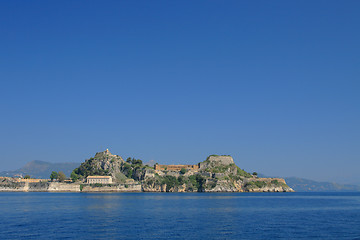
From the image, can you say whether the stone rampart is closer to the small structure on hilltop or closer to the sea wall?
the sea wall

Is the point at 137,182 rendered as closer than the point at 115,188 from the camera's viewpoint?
No

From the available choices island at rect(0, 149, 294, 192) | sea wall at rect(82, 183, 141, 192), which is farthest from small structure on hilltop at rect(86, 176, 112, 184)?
sea wall at rect(82, 183, 141, 192)

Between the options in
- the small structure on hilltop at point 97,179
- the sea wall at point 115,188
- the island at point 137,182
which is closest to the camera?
the sea wall at point 115,188

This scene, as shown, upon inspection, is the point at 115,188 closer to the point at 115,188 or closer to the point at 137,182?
the point at 115,188

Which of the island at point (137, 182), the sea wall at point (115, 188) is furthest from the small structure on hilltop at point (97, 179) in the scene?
the sea wall at point (115, 188)

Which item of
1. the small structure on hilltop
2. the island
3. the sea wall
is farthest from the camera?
the small structure on hilltop

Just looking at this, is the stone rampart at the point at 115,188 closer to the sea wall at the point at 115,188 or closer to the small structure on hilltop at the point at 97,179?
the sea wall at the point at 115,188

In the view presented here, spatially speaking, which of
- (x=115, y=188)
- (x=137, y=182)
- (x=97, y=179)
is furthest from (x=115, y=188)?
(x=137, y=182)

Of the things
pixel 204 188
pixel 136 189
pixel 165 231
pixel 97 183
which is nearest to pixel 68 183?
pixel 97 183

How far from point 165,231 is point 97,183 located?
14562 centimetres

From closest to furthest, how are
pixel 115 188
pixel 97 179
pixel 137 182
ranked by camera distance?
pixel 115 188 < pixel 97 179 < pixel 137 182

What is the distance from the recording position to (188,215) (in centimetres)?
6744

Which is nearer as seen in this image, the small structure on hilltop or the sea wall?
the sea wall

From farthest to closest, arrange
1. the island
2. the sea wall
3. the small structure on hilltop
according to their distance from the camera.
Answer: the small structure on hilltop → the island → the sea wall
